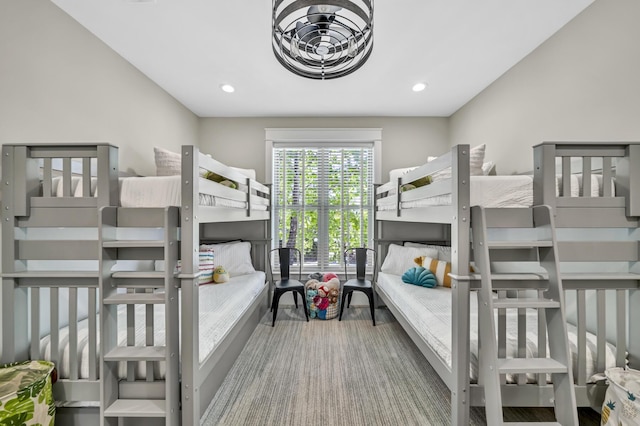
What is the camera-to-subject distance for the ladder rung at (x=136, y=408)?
1376mm

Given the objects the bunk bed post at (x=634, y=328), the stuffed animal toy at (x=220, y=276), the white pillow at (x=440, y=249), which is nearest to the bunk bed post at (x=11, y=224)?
the stuffed animal toy at (x=220, y=276)

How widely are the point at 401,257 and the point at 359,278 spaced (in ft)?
1.83

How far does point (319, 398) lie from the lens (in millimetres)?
1993

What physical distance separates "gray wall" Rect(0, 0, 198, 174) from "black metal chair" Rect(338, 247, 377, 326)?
2.40 metres

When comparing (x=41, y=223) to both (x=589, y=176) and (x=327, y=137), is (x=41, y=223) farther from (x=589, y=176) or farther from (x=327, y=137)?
(x=327, y=137)

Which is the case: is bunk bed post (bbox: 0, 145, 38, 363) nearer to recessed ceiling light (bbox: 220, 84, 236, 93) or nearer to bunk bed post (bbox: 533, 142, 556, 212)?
recessed ceiling light (bbox: 220, 84, 236, 93)

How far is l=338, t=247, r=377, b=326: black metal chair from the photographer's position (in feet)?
10.8

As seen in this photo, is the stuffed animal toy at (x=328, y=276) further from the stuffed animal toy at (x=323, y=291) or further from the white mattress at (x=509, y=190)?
the white mattress at (x=509, y=190)

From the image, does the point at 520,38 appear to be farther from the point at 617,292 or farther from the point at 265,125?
the point at 265,125

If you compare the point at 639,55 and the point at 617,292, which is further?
the point at 639,55

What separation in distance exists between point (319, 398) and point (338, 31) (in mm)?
2219

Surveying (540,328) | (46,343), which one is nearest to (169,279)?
(46,343)

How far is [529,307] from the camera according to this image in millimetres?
1324

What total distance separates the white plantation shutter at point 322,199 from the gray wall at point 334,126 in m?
0.25
